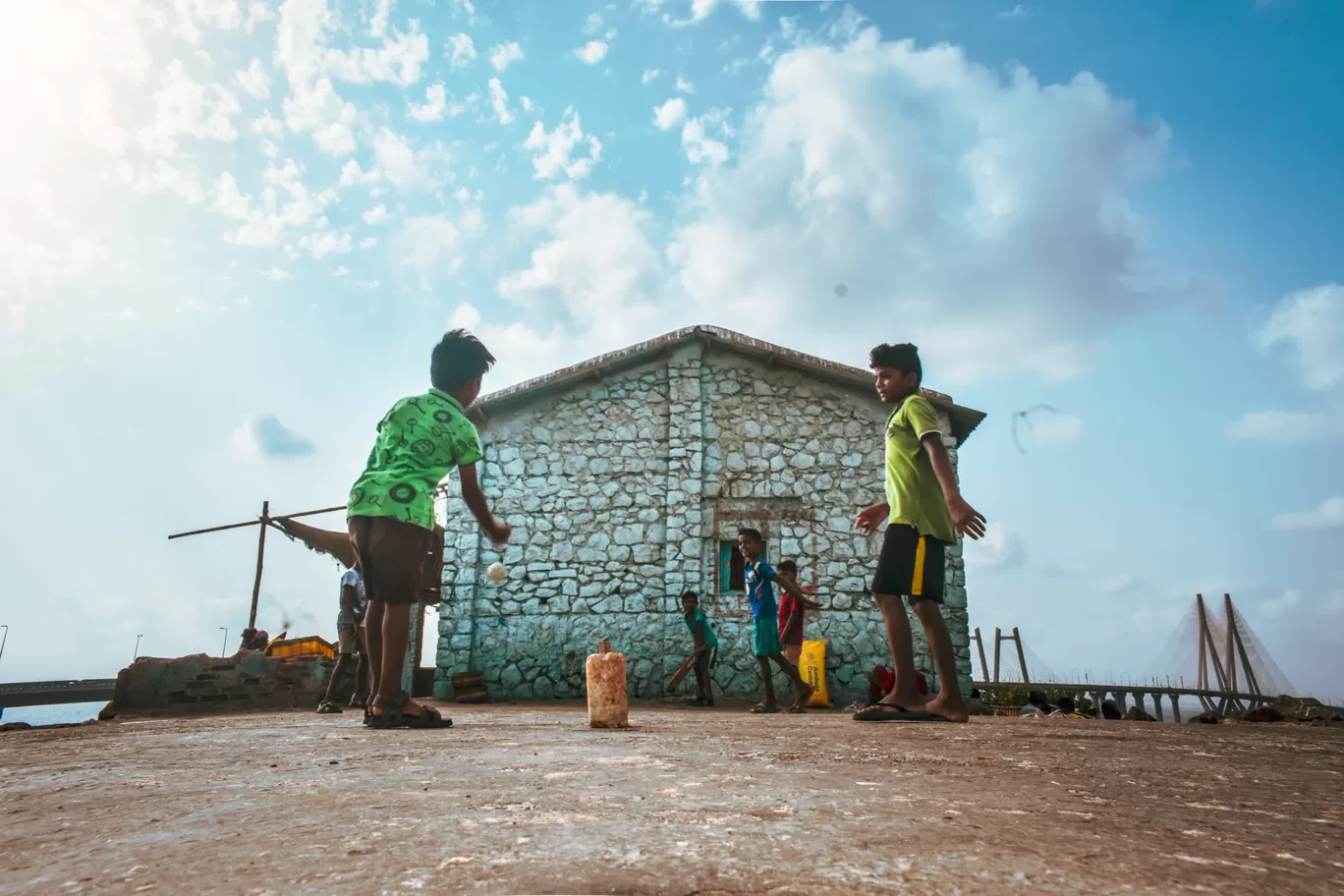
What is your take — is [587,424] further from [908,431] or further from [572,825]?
[572,825]

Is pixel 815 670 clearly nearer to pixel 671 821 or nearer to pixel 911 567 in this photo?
pixel 911 567

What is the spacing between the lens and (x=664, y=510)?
37.4 ft

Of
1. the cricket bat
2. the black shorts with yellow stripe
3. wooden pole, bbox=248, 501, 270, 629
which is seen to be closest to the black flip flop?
the black shorts with yellow stripe

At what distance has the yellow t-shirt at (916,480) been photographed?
4.21 m

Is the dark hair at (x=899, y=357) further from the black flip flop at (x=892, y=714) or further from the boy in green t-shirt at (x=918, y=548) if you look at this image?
the black flip flop at (x=892, y=714)

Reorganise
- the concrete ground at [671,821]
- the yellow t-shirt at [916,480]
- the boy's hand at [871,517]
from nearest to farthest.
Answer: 1. the concrete ground at [671,821]
2. the yellow t-shirt at [916,480]
3. the boy's hand at [871,517]

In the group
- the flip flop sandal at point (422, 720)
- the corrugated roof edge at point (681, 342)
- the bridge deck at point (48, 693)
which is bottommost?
the bridge deck at point (48, 693)

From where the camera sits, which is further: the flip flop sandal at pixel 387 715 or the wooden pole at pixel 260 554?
the wooden pole at pixel 260 554

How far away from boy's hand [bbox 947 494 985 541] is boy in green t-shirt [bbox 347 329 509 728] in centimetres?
222

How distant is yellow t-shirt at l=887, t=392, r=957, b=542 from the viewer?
4207 millimetres

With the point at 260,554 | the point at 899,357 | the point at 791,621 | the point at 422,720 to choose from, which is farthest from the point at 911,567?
the point at 260,554

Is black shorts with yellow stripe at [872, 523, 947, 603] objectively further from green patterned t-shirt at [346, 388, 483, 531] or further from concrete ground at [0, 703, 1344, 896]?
green patterned t-shirt at [346, 388, 483, 531]

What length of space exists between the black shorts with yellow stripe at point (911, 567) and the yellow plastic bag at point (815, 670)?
557 cm

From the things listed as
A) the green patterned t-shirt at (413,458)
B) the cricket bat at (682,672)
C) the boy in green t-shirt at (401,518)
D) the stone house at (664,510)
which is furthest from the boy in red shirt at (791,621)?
the green patterned t-shirt at (413,458)
